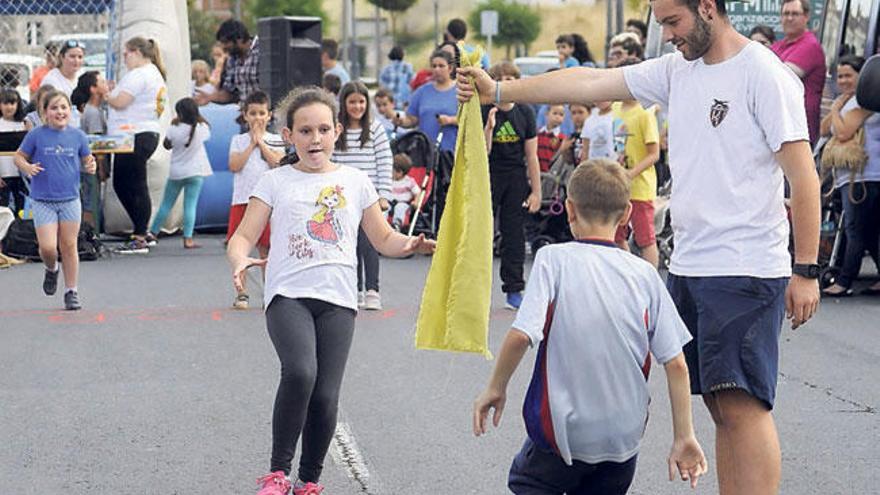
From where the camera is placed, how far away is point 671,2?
17.6 ft

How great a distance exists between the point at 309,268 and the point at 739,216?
70.0 inches

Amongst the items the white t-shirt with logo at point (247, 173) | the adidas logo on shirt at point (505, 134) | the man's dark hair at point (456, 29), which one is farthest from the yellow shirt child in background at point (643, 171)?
the man's dark hair at point (456, 29)

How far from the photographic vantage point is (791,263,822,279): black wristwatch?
5.36 m

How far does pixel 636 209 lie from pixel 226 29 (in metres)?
7.88

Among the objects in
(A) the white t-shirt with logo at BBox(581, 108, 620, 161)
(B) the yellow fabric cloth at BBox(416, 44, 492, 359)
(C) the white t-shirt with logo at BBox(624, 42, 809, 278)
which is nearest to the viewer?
(C) the white t-shirt with logo at BBox(624, 42, 809, 278)

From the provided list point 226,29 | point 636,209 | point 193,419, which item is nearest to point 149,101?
point 226,29

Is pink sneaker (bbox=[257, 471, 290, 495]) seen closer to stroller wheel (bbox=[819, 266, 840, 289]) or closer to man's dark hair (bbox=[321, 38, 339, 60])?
stroller wheel (bbox=[819, 266, 840, 289])

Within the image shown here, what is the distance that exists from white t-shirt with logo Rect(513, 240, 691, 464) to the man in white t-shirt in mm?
532

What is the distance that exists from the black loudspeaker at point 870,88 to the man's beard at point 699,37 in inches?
26.2

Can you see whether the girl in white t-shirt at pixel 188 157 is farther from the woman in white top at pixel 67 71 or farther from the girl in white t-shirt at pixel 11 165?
the girl in white t-shirt at pixel 11 165

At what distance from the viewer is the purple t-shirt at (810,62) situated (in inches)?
555

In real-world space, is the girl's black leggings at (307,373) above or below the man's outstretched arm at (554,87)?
below

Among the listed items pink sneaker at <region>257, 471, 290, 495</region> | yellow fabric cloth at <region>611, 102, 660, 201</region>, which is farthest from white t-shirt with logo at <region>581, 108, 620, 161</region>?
pink sneaker at <region>257, 471, 290, 495</region>

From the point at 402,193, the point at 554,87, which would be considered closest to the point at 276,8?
the point at 402,193
